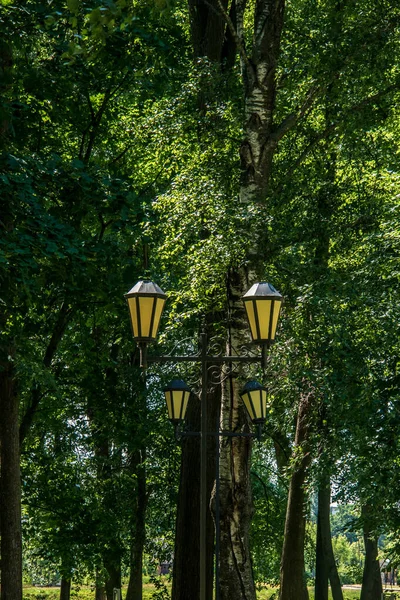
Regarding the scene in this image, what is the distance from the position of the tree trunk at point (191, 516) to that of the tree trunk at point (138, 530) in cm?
599

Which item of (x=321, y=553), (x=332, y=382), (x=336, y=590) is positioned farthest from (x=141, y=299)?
(x=336, y=590)

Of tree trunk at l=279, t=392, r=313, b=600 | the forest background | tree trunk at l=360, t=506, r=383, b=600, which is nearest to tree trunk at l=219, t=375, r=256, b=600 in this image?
the forest background

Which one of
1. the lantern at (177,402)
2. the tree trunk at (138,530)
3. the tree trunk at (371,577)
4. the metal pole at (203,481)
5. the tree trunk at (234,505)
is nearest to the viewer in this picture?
the metal pole at (203,481)

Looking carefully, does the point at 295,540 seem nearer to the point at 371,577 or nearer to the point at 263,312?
the point at 371,577

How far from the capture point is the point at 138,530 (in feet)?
66.1

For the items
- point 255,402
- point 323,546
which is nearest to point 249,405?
point 255,402

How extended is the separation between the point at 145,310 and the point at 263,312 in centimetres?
91

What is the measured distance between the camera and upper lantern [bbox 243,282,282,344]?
7.17 meters

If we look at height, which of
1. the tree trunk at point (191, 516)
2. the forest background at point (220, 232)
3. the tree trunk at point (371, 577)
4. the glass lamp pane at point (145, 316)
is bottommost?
the tree trunk at point (371, 577)

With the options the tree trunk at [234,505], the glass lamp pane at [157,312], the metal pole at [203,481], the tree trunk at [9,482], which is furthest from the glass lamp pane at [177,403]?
the tree trunk at [9,482]

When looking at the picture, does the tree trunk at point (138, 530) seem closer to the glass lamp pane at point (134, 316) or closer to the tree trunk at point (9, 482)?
the tree trunk at point (9, 482)

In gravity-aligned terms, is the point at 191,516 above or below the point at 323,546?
above

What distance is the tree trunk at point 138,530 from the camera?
2016cm

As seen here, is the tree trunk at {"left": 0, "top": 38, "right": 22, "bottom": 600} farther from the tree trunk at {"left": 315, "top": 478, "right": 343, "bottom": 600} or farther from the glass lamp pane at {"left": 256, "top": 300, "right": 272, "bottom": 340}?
the tree trunk at {"left": 315, "top": 478, "right": 343, "bottom": 600}
